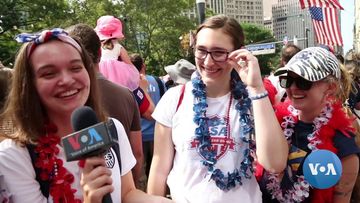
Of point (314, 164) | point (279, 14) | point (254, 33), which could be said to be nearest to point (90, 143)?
point (314, 164)

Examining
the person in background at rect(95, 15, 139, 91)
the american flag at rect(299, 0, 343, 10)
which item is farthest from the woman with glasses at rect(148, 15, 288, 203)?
the american flag at rect(299, 0, 343, 10)

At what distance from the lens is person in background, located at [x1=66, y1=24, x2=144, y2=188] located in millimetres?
3186

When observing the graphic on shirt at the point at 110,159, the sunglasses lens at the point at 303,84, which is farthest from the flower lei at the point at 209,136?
the graphic on shirt at the point at 110,159

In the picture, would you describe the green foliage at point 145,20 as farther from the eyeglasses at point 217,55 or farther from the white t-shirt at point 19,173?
the white t-shirt at point 19,173

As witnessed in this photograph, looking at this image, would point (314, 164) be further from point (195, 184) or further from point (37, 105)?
point (37, 105)

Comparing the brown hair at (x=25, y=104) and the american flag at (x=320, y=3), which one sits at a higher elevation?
the brown hair at (x=25, y=104)

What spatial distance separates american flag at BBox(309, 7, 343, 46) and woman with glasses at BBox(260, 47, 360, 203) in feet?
21.9

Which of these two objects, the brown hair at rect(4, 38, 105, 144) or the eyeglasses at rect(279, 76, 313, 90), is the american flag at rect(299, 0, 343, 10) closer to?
the eyeglasses at rect(279, 76, 313, 90)

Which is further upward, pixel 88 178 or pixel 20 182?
pixel 88 178

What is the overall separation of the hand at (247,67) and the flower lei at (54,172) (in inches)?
41.3

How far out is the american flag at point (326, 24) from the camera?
8766mm

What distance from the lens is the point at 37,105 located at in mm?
1783

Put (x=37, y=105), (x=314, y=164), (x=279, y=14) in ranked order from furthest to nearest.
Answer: (x=279, y=14) < (x=314, y=164) < (x=37, y=105)

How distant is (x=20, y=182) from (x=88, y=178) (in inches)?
16.3
